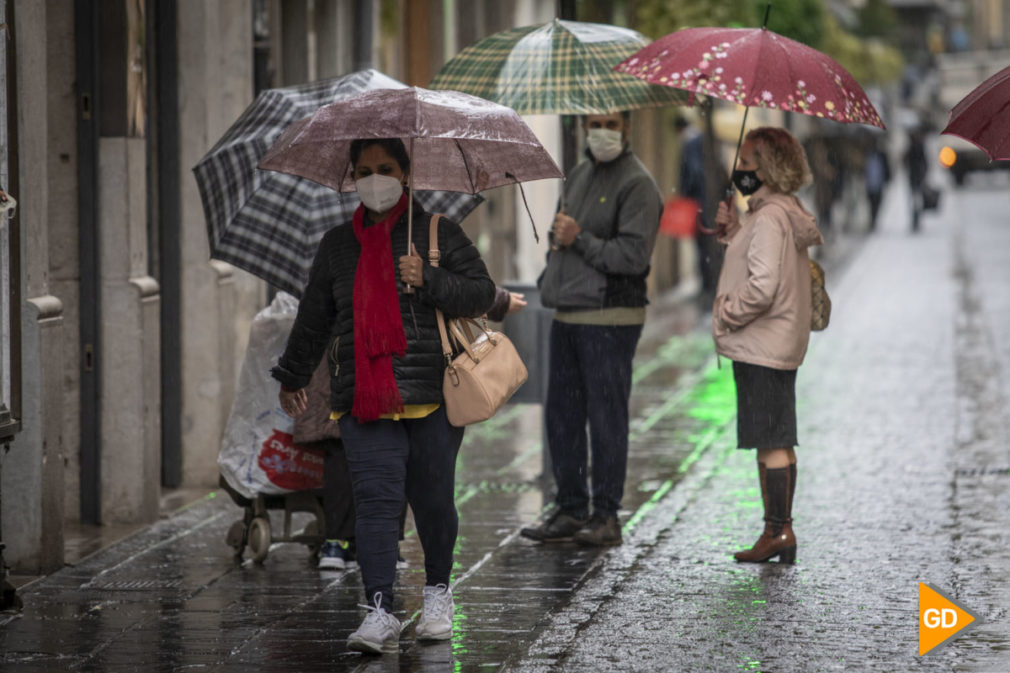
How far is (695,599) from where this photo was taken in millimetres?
7219

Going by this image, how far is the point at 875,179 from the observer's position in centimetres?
4062

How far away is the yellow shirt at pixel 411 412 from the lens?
20.7 ft

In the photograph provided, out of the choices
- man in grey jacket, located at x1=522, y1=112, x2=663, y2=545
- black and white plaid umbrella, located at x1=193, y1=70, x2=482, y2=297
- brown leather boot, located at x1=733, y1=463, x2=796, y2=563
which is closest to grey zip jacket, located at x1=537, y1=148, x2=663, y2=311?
man in grey jacket, located at x1=522, y1=112, x2=663, y2=545

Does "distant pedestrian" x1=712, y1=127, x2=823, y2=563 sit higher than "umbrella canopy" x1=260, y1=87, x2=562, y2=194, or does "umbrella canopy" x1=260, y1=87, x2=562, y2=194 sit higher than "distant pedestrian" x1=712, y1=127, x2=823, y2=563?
"umbrella canopy" x1=260, y1=87, x2=562, y2=194

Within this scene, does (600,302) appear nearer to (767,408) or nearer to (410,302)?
(767,408)

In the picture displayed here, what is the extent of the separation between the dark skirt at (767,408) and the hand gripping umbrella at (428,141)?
1617mm

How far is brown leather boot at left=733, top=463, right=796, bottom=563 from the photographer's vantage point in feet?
26.0

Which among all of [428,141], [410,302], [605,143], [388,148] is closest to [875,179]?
[605,143]

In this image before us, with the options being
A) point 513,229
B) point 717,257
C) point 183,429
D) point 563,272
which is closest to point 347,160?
point 563,272

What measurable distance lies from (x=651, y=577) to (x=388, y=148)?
89.8 inches

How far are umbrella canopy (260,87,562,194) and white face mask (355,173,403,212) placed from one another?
93 millimetres

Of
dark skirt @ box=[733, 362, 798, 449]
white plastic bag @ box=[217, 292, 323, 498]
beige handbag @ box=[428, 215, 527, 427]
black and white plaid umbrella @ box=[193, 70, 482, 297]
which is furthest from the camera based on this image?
white plastic bag @ box=[217, 292, 323, 498]

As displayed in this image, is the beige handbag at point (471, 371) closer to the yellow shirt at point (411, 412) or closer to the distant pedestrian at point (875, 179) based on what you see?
the yellow shirt at point (411, 412)

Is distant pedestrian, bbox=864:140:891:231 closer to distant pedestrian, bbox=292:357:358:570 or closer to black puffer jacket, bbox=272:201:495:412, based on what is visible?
distant pedestrian, bbox=292:357:358:570
